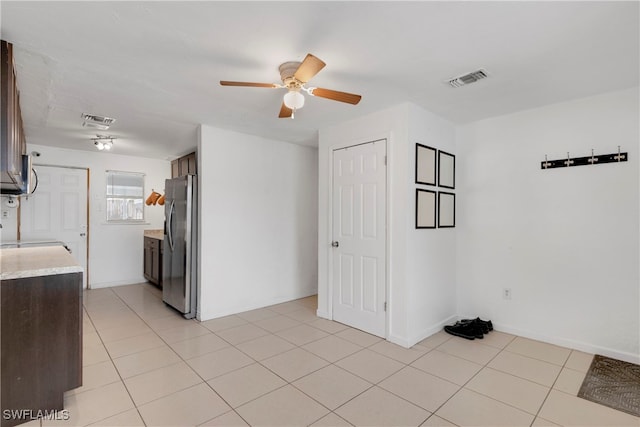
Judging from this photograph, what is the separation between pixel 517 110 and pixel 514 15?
6.09 feet

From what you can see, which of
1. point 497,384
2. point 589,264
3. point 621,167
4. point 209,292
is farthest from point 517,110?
point 209,292

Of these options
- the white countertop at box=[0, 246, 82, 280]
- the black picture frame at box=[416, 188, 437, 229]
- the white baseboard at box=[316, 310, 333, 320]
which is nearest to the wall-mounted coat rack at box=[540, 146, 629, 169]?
the black picture frame at box=[416, 188, 437, 229]

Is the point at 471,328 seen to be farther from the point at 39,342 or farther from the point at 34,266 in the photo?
the point at 34,266

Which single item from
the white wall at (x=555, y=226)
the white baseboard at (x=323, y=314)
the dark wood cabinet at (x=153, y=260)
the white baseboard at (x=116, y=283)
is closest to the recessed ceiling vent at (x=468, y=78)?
the white wall at (x=555, y=226)

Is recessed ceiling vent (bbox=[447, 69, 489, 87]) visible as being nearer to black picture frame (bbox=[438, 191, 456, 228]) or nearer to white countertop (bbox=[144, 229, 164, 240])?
black picture frame (bbox=[438, 191, 456, 228])

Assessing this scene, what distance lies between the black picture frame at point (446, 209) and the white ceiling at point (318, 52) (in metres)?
0.92

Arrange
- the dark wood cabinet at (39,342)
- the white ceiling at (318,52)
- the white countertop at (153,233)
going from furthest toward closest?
the white countertop at (153,233) < the dark wood cabinet at (39,342) < the white ceiling at (318,52)

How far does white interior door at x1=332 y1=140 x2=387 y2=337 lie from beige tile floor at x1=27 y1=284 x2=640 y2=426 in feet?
0.84

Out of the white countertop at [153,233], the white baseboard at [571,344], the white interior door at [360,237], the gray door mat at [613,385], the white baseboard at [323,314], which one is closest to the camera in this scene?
the gray door mat at [613,385]

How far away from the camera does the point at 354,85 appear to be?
2625mm

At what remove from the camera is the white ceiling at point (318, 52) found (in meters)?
1.70

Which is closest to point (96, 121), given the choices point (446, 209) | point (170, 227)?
point (170, 227)

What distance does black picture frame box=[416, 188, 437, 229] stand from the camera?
3215 millimetres

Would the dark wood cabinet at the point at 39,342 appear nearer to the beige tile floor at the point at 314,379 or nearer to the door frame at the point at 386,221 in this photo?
the beige tile floor at the point at 314,379
